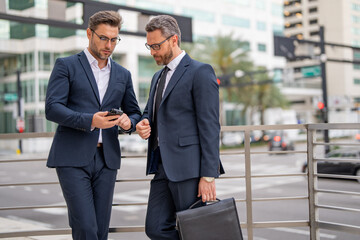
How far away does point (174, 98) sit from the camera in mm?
2711

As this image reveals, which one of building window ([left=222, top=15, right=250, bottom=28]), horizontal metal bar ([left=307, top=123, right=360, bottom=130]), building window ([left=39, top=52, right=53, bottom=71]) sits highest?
building window ([left=222, top=15, right=250, bottom=28])

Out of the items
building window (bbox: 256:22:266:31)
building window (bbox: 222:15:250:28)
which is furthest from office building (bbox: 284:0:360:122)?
building window (bbox: 222:15:250:28)

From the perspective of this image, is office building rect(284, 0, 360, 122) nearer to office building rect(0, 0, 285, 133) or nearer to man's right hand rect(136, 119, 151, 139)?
office building rect(0, 0, 285, 133)

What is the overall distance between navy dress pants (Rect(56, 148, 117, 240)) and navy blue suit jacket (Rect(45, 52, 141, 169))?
0.19 ft

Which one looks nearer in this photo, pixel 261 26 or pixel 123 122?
pixel 123 122

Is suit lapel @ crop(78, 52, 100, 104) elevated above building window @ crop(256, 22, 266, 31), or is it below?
below

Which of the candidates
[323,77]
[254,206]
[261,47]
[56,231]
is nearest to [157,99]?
[56,231]

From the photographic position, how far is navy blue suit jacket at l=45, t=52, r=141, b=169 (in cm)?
264

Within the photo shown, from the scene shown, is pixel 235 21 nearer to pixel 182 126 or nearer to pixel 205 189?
pixel 182 126

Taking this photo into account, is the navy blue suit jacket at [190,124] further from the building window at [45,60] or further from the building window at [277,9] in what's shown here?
the building window at [277,9]

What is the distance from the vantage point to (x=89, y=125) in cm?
261

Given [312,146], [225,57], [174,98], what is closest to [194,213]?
[174,98]

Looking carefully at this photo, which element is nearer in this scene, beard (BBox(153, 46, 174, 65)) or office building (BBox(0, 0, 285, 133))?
beard (BBox(153, 46, 174, 65))

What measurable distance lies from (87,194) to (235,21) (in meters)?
56.8
